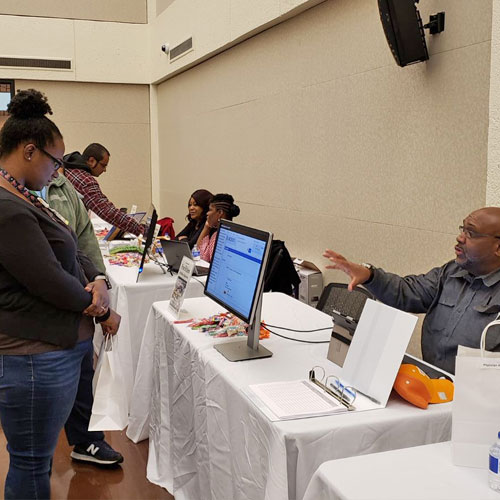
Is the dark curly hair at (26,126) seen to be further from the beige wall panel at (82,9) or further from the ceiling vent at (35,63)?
the beige wall panel at (82,9)

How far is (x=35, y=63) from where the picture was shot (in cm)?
775

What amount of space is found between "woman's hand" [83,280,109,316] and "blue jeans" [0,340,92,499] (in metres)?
0.11

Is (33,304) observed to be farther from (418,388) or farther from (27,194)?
(418,388)

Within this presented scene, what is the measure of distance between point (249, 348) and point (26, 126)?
3.20ft

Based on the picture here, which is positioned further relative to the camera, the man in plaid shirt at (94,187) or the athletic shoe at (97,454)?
the man in plaid shirt at (94,187)

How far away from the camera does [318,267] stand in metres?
4.11

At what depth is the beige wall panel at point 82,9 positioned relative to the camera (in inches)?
300

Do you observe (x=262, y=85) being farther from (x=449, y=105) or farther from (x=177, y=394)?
(x=177, y=394)

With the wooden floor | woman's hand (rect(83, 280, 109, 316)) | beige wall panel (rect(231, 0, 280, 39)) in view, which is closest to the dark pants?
the wooden floor

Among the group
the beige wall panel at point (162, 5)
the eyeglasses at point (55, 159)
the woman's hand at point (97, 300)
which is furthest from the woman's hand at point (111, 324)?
the beige wall panel at point (162, 5)

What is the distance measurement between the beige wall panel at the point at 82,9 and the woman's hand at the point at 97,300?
22.7 feet

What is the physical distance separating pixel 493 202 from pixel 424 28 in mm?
961

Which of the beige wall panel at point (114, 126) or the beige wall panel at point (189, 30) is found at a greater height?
the beige wall panel at point (189, 30)

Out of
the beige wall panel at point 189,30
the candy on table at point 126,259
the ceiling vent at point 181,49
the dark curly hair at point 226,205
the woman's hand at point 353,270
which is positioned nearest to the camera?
the woman's hand at point 353,270
